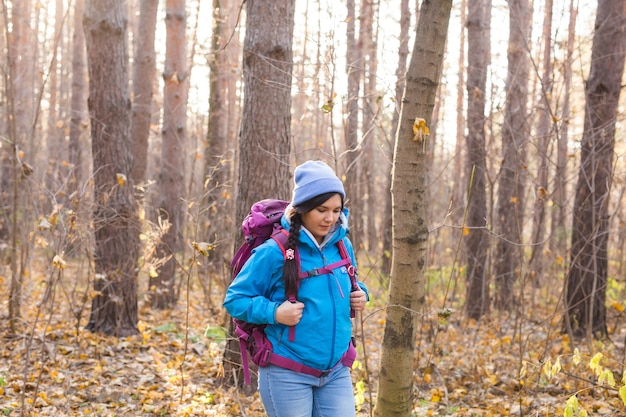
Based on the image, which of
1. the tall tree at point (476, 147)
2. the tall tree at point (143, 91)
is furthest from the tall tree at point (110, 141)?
the tall tree at point (476, 147)

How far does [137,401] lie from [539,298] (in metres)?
7.68

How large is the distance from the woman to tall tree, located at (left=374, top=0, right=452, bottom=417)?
0.67 m

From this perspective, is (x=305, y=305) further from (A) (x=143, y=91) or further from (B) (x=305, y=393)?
(A) (x=143, y=91)

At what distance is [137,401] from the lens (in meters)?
5.21

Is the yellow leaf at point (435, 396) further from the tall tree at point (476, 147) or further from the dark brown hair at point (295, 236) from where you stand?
the tall tree at point (476, 147)

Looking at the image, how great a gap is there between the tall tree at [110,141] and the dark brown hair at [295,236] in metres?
4.21

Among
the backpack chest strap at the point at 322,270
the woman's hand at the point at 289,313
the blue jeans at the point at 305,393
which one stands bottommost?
the blue jeans at the point at 305,393

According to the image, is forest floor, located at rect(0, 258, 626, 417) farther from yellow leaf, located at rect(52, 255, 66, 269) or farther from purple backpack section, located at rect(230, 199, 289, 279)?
purple backpack section, located at rect(230, 199, 289, 279)

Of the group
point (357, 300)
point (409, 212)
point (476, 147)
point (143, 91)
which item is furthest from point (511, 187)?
point (357, 300)

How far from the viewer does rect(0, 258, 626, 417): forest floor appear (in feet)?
15.9

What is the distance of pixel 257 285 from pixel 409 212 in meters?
1.08

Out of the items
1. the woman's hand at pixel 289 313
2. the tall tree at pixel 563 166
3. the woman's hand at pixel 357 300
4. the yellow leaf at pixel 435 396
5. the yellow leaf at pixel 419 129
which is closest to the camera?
the woman's hand at pixel 289 313

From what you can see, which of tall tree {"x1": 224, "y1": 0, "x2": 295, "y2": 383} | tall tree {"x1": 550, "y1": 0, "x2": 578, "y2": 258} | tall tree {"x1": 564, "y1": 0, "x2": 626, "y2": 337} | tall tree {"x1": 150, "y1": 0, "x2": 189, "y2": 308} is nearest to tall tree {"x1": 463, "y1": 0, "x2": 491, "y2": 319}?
tall tree {"x1": 550, "y1": 0, "x2": 578, "y2": 258}

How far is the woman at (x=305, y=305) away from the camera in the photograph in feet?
8.99
